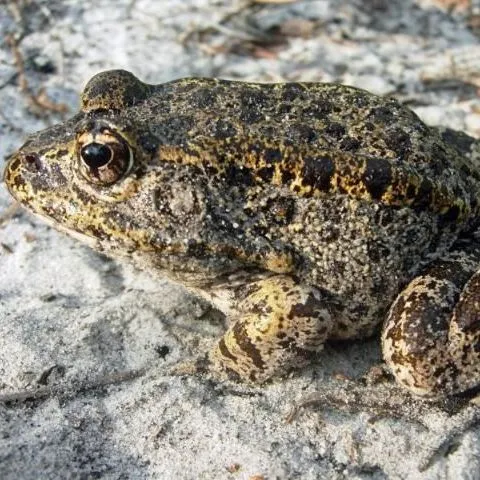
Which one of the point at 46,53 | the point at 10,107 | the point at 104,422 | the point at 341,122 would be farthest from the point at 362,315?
the point at 46,53

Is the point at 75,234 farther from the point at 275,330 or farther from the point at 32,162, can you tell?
the point at 275,330

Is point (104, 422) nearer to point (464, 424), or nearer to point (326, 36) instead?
point (464, 424)

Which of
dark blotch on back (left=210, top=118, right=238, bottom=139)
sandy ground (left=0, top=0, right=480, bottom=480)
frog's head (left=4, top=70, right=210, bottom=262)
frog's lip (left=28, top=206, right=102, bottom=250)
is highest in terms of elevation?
dark blotch on back (left=210, top=118, right=238, bottom=139)

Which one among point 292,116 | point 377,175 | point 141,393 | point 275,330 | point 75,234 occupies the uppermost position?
point 292,116

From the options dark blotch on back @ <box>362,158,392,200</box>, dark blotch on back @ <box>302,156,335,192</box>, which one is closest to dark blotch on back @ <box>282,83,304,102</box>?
dark blotch on back @ <box>302,156,335,192</box>

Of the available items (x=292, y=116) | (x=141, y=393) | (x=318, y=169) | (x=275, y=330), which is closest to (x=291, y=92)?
(x=292, y=116)

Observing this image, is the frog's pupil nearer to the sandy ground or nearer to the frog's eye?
the frog's eye

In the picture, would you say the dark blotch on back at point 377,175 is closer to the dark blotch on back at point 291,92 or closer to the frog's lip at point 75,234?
→ the dark blotch on back at point 291,92

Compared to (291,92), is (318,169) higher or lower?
lower

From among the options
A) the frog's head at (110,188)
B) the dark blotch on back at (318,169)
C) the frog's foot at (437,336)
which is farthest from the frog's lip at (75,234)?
the frog's foot at (437,336)
